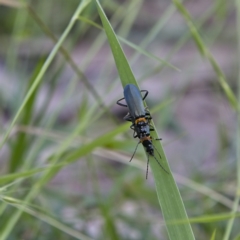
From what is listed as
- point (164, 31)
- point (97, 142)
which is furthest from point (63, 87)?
point (97, 142)

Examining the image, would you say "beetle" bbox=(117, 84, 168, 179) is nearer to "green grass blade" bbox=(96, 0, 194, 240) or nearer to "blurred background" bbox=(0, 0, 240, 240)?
"blurred background" bbox=(0, 0, 240, 240)

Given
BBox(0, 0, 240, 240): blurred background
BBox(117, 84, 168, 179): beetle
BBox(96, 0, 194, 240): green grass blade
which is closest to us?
BBox(96, 0, 194, 240): green grass blade

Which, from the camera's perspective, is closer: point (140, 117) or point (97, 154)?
point (140, 117)

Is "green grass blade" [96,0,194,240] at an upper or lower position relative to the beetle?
lower

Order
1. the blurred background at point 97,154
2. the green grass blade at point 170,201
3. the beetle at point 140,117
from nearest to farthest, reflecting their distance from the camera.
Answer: the green grass blade at point 170,201 < the beetle at point 140,117 < the blurred background at point 97,154

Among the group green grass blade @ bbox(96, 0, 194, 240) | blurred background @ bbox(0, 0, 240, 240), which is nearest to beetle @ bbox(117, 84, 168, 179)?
blurred background @ bbox(0, 0, 240, 240)

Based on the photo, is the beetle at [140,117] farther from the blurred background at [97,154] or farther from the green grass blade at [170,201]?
the green grass blade at [170,201]

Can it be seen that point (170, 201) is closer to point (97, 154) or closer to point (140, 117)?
point (140, 117)

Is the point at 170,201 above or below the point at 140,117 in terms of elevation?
below

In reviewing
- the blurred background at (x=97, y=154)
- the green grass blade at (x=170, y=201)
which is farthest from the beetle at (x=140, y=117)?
the green grass blade at (x=170, y=201)

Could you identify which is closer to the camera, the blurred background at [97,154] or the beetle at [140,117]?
the beetle at [140,117]

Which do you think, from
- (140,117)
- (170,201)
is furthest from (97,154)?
(170,201)
